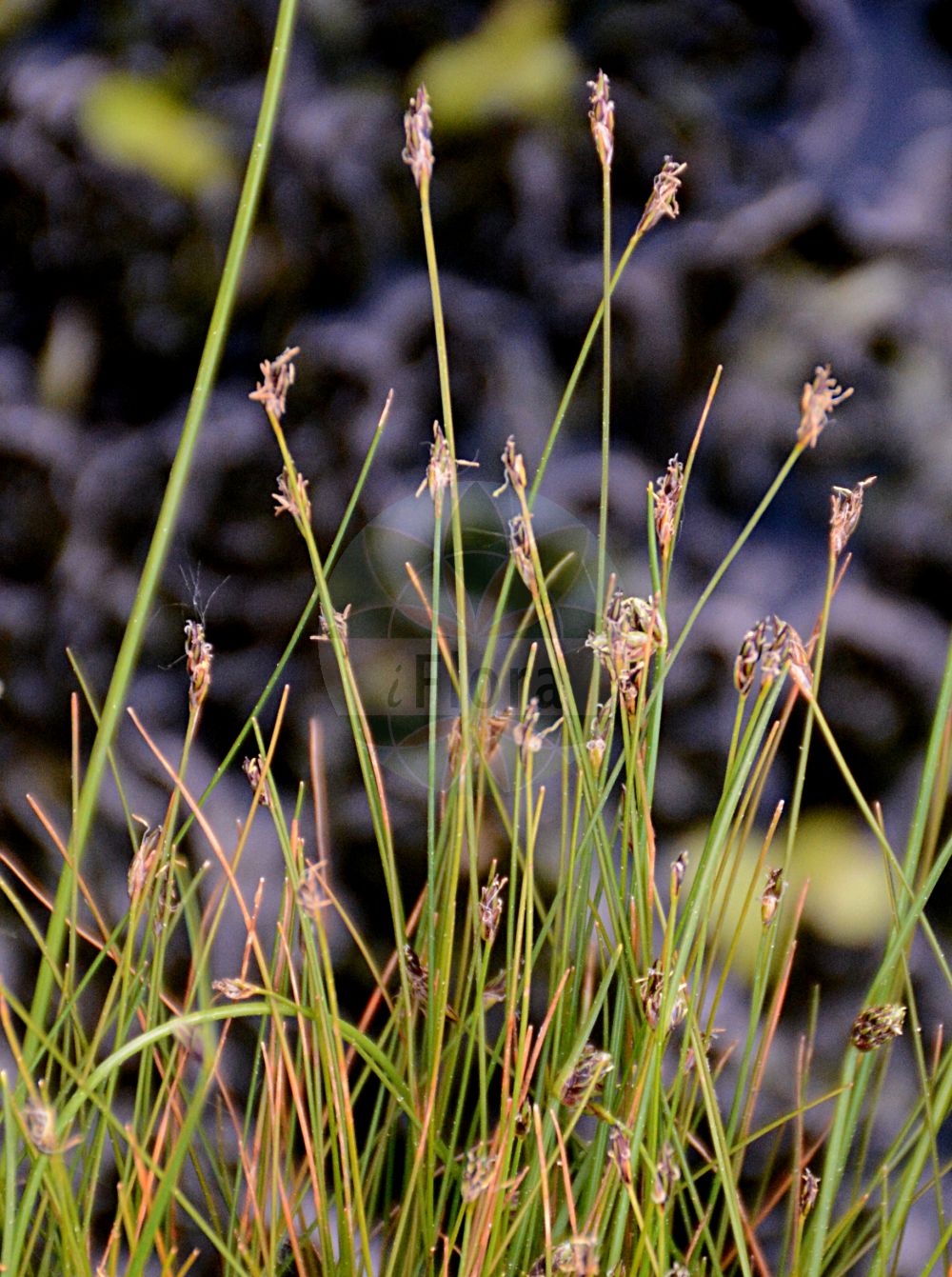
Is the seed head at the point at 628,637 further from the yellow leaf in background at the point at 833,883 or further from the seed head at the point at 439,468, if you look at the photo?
the yellow leaf in background at the point at 833,883

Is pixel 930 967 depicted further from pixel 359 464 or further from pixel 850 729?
pixel 359 464

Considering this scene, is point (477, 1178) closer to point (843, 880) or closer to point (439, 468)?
point (439, 468)

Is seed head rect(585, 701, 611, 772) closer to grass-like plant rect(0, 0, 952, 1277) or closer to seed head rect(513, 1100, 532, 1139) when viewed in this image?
grass-like plant rect(0, 0, 952, 1277)

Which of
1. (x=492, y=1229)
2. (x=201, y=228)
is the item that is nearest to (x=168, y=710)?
Result: (x=201, y=228)

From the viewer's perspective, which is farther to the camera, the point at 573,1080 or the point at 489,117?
the point at 489,117

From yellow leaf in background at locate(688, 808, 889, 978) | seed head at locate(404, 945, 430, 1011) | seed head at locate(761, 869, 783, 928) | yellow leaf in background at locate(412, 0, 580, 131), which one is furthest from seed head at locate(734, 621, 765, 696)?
yellow leaf in background at locate(412, 0, 580, 131)

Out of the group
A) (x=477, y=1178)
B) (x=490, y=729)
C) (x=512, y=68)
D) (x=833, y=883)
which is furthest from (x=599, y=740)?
(x=512, y=68)
